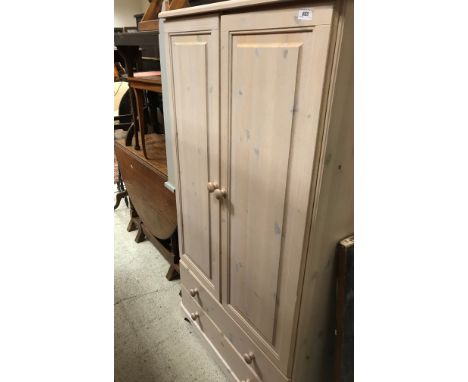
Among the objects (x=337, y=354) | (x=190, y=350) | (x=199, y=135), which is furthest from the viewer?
(x=190, y=350)

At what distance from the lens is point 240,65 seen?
899mm

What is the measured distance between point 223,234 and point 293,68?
2.30 ft

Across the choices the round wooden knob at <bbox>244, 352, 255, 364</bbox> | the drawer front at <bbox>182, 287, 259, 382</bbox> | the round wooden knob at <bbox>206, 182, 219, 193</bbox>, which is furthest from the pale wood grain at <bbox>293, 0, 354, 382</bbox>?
the round wooden knob at <bbox>206, 182, 219, 193</bbox>

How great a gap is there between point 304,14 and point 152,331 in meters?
1.80

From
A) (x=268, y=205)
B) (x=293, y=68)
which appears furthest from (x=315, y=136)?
(x=268, y=205)

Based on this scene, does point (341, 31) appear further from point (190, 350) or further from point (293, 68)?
point (190, 350)

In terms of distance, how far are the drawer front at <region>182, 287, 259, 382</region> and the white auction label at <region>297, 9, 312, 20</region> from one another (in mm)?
1292

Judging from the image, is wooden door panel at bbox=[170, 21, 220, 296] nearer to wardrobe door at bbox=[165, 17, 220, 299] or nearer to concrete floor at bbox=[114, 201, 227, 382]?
wardrobe door at bbox=[165, 17, 220, 299]

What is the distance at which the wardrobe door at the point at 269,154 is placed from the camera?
2.39 ft

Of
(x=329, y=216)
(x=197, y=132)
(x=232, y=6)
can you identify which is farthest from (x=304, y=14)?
(x=197, y=132)

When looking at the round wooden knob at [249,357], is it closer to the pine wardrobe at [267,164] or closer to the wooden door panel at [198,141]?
the pine wardrobe at [267,164]

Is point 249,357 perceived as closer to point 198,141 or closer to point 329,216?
point 329,216

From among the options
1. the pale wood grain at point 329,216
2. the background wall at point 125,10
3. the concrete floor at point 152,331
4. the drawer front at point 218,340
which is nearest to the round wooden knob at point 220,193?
the pale wood grain at point 329,216
